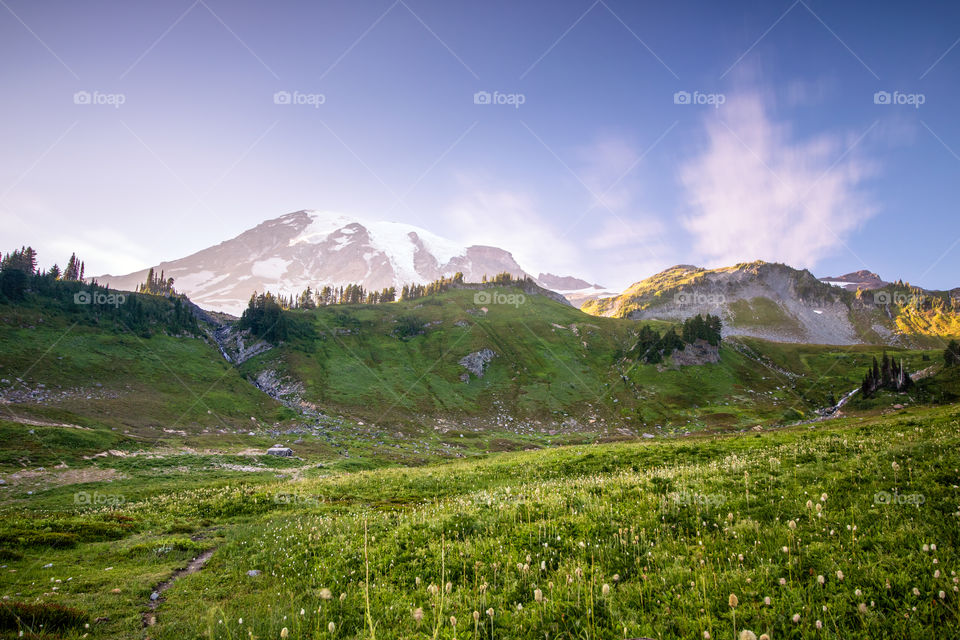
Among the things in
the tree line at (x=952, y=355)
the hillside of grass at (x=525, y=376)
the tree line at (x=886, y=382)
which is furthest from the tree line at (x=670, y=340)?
the tree line at (x=952, y=355)

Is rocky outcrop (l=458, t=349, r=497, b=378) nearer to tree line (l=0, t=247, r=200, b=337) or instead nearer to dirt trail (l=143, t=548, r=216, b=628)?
tree line (l=0, t=247, r=200, b=337)

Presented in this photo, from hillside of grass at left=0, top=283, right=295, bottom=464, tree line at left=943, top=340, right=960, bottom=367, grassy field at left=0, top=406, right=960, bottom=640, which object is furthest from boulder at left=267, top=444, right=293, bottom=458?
tree line at left=943, top=340, right=960, bottom=367

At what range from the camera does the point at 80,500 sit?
79.9ft

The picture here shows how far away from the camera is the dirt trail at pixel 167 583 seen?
27.8 ft

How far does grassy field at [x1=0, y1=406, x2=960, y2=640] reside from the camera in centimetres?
540

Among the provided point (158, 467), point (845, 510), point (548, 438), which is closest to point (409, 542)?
point (845, 510)

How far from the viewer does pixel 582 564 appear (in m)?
7.29

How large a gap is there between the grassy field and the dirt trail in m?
0.10

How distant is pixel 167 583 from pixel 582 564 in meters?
11.6

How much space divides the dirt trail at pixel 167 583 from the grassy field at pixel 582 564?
0.10 metres

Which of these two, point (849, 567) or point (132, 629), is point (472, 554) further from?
point (132, 629)

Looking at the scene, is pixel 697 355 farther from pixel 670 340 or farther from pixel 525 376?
pixel 525 376

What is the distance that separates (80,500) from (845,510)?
124 ft

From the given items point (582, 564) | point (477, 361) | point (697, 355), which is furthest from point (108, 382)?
point (697, 355)
